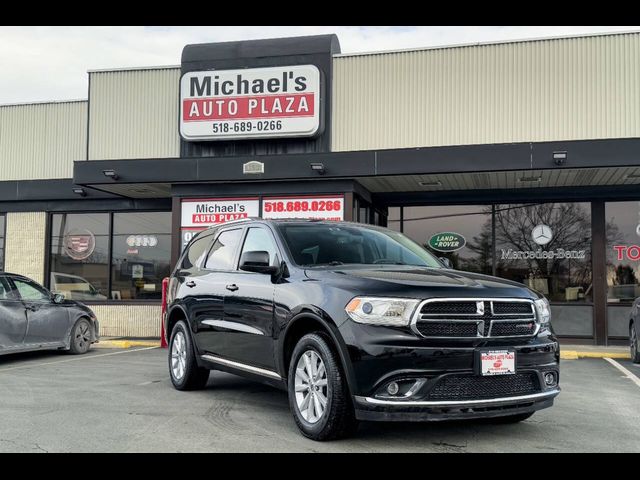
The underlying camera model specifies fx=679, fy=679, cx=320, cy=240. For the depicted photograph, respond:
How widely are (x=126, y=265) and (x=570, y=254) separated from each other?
9.99 meters

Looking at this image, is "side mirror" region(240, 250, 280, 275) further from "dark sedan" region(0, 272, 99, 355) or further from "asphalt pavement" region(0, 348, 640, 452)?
"dark sedan" region(0, 272, 99, 355)

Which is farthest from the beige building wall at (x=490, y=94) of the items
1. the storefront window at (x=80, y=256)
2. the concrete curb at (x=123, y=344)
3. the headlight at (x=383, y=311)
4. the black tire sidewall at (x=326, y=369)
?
the headlight at (x=383, y=311)

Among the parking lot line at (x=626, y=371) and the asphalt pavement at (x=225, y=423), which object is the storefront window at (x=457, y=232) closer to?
the parking lot line at (x=626, y=371)

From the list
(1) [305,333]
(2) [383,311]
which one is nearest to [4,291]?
(1) [305,333]

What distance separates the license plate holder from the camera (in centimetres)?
472

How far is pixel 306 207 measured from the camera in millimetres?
13797

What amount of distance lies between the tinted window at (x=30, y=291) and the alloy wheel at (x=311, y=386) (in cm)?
683

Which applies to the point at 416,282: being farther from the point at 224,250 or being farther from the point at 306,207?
the point at 306,207

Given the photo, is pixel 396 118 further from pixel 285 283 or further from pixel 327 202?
pixel 285 283

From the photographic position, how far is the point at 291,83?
13664 mm

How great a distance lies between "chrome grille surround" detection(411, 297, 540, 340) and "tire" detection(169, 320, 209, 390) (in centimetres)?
340

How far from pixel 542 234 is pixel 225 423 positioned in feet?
34.8

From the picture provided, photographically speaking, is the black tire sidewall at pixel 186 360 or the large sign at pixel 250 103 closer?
the black tire sidewall at pixel 186 360

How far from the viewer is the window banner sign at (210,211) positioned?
14.1 meters
